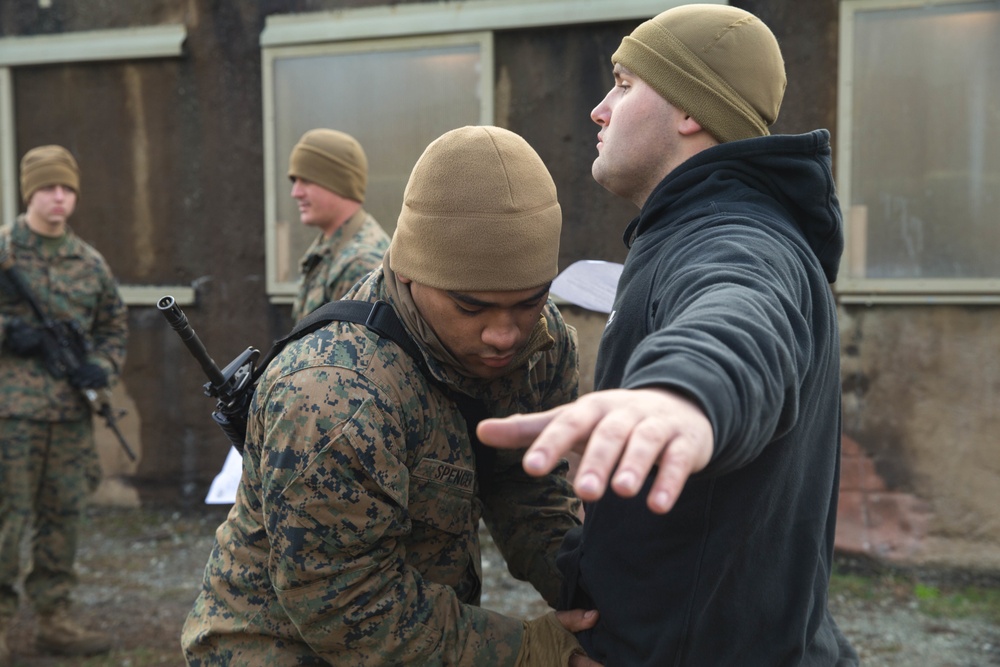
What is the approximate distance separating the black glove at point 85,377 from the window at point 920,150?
3719 millimetres

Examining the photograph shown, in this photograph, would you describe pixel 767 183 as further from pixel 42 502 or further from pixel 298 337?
pixel 42 502

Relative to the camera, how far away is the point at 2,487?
4594 millimetres

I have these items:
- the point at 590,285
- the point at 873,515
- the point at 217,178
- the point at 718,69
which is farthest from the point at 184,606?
the point at 718,69

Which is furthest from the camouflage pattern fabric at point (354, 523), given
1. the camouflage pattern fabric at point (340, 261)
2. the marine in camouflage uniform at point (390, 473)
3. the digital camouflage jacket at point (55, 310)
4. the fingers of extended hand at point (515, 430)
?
the digital camouflage jacket at point (55, 310)

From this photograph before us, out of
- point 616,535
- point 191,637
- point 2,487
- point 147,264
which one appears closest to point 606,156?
point 616,535

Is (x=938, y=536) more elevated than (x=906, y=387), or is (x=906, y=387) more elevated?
(x=906, y=387)

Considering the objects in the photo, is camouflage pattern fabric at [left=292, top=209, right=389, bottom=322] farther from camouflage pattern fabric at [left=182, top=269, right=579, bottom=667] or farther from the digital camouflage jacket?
camouflage pattern fabric at [left=182, top=269, right=579, bottom=667]

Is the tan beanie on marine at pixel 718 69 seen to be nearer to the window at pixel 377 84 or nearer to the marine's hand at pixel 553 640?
the marine's hand at pixel 553 640

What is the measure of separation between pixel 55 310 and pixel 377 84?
2293mm

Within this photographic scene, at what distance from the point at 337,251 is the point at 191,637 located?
2757mm

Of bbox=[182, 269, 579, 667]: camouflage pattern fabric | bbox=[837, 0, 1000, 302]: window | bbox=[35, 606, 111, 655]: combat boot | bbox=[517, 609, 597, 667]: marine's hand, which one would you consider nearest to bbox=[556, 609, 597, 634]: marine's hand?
bbox=[517, 609, 597, 667]: marine's hand

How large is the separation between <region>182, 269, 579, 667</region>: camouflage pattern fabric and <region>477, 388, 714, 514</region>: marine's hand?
0.79 meters

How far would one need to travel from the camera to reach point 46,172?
4.95 meters

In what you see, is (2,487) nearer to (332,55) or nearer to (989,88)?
(332,55)
